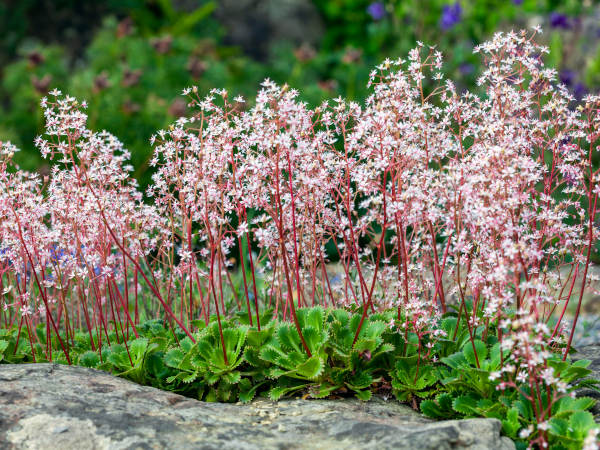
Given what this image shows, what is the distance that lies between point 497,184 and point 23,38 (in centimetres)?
1190

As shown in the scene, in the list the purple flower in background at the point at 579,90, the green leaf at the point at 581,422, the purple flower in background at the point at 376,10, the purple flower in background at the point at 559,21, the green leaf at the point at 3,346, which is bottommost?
the green leaf at the point at 581,422

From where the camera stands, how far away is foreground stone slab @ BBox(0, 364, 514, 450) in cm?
222

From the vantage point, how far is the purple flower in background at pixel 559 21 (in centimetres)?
1052

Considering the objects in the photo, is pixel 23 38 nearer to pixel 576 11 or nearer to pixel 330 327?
pixel 576 11

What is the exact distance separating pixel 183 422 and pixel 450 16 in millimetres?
9379

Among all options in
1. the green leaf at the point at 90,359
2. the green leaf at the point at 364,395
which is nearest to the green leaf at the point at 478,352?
the green leaf at the point at 364,395

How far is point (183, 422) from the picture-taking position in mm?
2426

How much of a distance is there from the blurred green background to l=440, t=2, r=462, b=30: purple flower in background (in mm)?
24

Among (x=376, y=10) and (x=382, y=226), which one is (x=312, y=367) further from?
(x=376, y=10)

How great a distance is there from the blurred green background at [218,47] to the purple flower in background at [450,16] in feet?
0.08

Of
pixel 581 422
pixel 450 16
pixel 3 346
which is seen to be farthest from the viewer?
pixel 450 16

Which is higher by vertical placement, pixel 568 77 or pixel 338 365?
pixel 568 77

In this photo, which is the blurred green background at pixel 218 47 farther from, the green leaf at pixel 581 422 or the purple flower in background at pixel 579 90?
the green leaf at pixel 581 422

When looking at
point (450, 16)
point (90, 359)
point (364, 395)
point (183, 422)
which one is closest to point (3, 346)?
point (90, 359)
